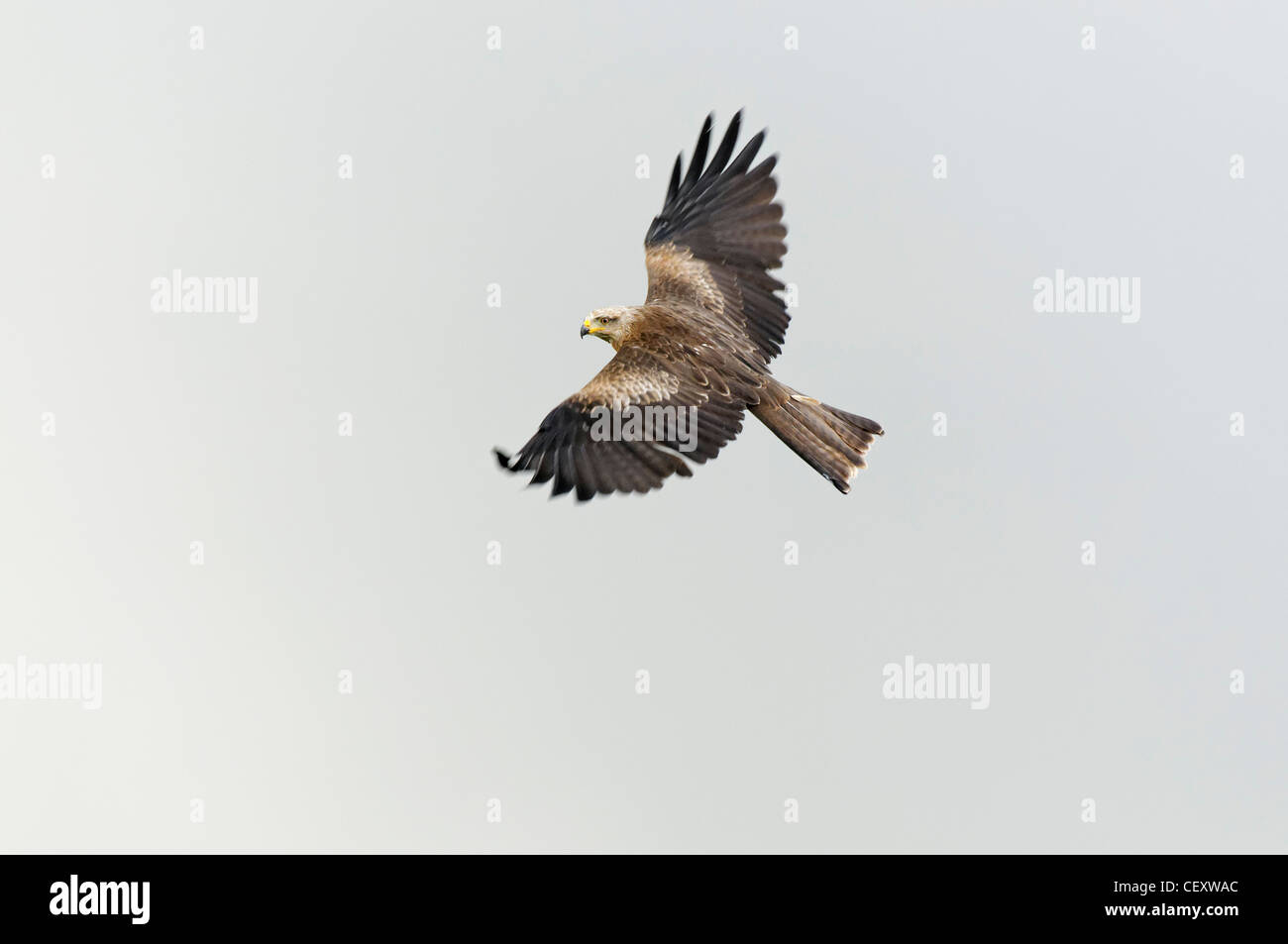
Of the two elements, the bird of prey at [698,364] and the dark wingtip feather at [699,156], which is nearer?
the bird of prey at [698,364]

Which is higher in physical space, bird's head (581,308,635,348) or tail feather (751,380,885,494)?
bird's head (581,308,635,348)

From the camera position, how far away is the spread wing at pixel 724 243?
58.0ft

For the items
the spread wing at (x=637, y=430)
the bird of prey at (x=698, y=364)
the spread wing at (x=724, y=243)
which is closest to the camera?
the spread wing at (x=637, y=430)

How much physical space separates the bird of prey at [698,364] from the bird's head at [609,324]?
11 mm

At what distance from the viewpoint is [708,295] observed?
17797 mm

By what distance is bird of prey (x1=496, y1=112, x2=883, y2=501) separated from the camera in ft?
47.8

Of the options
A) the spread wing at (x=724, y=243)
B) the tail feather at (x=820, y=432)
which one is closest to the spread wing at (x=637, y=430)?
the tail feather at (x=820, y=432)

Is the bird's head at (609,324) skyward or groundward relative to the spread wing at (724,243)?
groundward

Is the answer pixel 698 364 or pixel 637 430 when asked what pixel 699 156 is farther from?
pixel 637 430

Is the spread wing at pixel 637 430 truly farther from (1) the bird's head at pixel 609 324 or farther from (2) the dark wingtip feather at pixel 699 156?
(2) the dark wingtip feather at pixel 699 156

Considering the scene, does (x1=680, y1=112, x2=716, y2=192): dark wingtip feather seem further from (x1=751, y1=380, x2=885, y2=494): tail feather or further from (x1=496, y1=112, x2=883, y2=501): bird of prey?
(x1=751, y1=380, x2=885, y2=494): tail feather

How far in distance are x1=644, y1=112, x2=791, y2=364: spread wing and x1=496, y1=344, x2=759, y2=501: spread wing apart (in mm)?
1828

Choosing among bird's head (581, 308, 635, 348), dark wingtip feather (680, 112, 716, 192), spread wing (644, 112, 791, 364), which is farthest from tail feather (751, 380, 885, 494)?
dark wingtip feather (680, 112, 716, 192)


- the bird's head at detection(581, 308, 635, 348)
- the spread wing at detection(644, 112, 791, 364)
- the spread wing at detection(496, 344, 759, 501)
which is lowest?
the spread wing at detection(496, 344, 759, 501)
